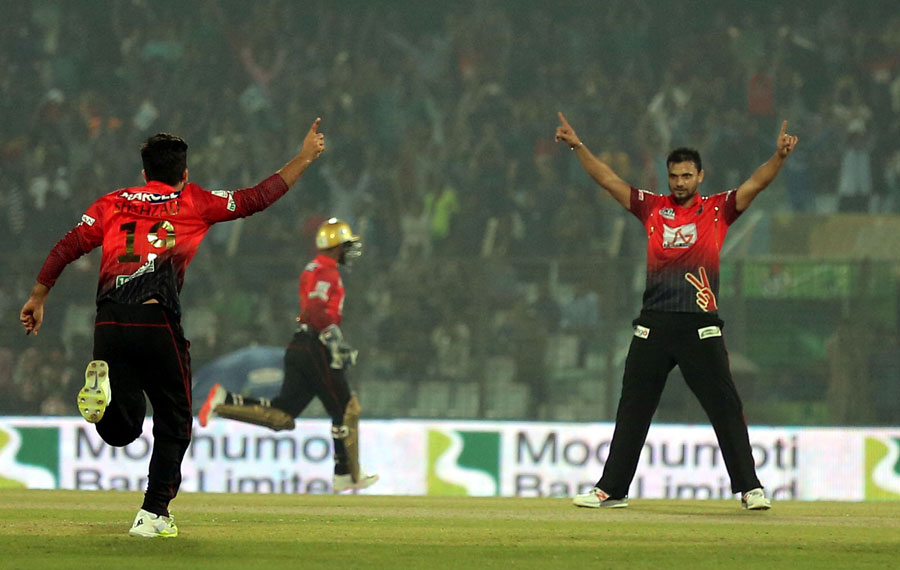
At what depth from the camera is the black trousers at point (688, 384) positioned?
300 inches

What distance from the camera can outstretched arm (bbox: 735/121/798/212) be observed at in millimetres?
7289

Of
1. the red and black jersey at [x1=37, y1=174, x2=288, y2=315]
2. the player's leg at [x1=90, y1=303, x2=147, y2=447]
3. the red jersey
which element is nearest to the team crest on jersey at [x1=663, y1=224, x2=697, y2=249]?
the red and black jersey at [x1=37, y1=174, x2=288, y2=315]

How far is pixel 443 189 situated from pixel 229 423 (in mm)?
5607

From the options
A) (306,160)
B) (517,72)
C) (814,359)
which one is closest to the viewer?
(306,160)

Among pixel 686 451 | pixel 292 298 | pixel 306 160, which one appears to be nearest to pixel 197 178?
pixel 292 298

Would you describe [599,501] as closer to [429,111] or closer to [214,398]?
[214,398]

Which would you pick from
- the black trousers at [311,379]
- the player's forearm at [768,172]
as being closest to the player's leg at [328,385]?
the black trousers at [311,379]

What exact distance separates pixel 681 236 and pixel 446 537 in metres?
2.23

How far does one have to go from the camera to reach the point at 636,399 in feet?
25.5

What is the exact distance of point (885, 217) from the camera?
1656 cm

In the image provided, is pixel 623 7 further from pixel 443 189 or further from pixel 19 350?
pixel 19 350

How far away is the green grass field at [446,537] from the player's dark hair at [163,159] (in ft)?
5.09

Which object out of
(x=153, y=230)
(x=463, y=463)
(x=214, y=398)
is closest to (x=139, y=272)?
(x=153, y=230)

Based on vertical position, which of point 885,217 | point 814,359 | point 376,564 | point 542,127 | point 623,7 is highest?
point 623,7
